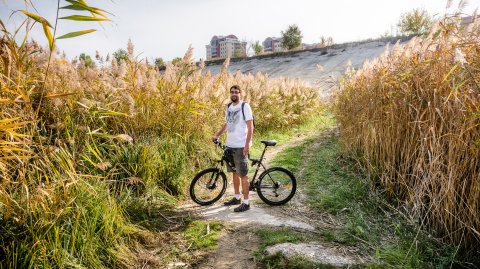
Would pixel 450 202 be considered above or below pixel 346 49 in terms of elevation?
below

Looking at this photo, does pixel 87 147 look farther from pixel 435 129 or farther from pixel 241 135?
pixel 435 129

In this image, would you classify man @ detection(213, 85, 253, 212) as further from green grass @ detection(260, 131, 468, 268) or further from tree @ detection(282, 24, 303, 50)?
tree @ detection(282, 24, 303, 50)

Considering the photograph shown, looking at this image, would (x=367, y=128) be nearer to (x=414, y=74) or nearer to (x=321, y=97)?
(x=414, y=74)

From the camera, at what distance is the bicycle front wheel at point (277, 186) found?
450 cm

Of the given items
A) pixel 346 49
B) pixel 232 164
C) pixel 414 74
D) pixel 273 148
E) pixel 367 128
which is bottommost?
pixel 273 148

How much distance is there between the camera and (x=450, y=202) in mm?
2949

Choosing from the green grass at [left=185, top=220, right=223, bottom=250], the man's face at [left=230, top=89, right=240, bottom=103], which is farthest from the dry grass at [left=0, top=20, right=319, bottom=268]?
the man's face at [left=230, top=89, right=240, bottom=103]

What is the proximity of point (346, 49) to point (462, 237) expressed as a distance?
2448cm

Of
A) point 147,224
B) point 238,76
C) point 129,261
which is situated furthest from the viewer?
point 238,76

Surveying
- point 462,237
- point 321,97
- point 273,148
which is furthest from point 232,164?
point 321,97

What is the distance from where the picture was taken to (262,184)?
4539mm

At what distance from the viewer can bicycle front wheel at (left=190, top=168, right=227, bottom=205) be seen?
4.42 m

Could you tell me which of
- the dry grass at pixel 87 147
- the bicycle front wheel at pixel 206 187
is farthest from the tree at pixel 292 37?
the bicycle front wheel at pixel 206 187

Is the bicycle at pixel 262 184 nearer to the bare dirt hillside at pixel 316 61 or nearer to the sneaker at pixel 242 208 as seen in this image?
the sneaker at pixel 242 208
